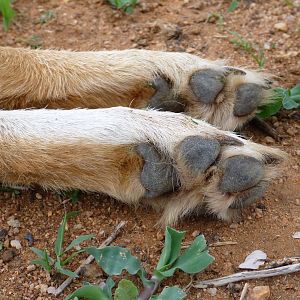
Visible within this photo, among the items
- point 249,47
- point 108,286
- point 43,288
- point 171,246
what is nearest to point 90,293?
point 108,286

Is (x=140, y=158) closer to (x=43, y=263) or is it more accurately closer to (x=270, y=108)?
(x=43, y=263)

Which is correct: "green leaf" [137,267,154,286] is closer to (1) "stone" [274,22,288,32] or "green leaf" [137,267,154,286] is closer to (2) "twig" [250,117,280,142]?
(2) "twig" [250,117,280,142]

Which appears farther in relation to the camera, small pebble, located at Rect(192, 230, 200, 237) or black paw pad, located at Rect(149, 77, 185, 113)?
black paw pad, located at Rect(149, 77, 185, 113)

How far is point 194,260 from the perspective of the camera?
3053 mm

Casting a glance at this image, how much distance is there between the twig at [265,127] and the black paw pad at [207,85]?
17.4 inches

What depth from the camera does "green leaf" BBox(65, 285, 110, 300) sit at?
291cm

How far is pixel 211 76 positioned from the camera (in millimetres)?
3789

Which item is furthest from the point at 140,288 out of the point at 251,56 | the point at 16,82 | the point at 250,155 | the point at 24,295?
the point at 251,56

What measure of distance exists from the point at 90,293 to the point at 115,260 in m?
0.23

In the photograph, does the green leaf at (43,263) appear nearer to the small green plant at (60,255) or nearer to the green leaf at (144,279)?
the small green plant at (60,255)

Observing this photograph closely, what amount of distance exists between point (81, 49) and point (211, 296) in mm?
2535

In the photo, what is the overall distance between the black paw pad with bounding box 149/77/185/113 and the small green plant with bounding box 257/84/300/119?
539 millimetres

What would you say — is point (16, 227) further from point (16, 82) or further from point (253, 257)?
point (253, 257)

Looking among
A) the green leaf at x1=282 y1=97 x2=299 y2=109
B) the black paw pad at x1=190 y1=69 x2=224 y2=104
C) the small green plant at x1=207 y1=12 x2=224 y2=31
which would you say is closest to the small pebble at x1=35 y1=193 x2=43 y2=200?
the black paw pad at x1=190 y1=69 x2=224 y2=104
